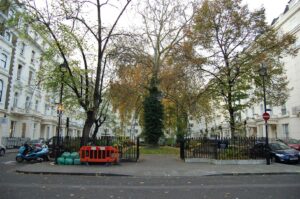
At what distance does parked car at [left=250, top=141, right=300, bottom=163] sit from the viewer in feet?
59.7

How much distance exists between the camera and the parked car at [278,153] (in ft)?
59.7

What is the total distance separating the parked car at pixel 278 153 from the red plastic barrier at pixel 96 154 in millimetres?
9632

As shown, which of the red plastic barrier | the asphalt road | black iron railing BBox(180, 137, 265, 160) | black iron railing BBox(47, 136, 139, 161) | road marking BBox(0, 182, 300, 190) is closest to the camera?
the asphalt road

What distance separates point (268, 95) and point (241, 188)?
62.6 ft

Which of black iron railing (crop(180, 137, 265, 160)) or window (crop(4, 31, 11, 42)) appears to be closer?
black iron railing (crop(180, 137, 265, 160))

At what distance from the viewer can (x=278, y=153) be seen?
19.8 metres

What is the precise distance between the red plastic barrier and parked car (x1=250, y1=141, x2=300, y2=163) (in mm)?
9632

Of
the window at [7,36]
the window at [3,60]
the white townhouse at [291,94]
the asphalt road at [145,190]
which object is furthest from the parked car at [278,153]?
the window at [7,36]

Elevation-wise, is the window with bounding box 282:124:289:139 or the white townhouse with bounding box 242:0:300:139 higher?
the white townhouse with bounding box 242:0:300:139

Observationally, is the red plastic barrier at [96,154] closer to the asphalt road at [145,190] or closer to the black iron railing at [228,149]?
the asphalt road at [145,190]

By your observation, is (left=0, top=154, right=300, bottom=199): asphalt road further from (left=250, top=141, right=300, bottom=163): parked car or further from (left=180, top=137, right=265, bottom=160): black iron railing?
(left=250, top=141, right=300, bottom=163): parked car

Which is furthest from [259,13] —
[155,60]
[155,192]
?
[155,192]

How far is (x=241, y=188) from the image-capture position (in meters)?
9.26

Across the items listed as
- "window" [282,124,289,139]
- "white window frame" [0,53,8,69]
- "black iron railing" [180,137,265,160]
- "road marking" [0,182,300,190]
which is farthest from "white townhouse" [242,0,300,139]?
"white window frame" [0,53,8,69]
